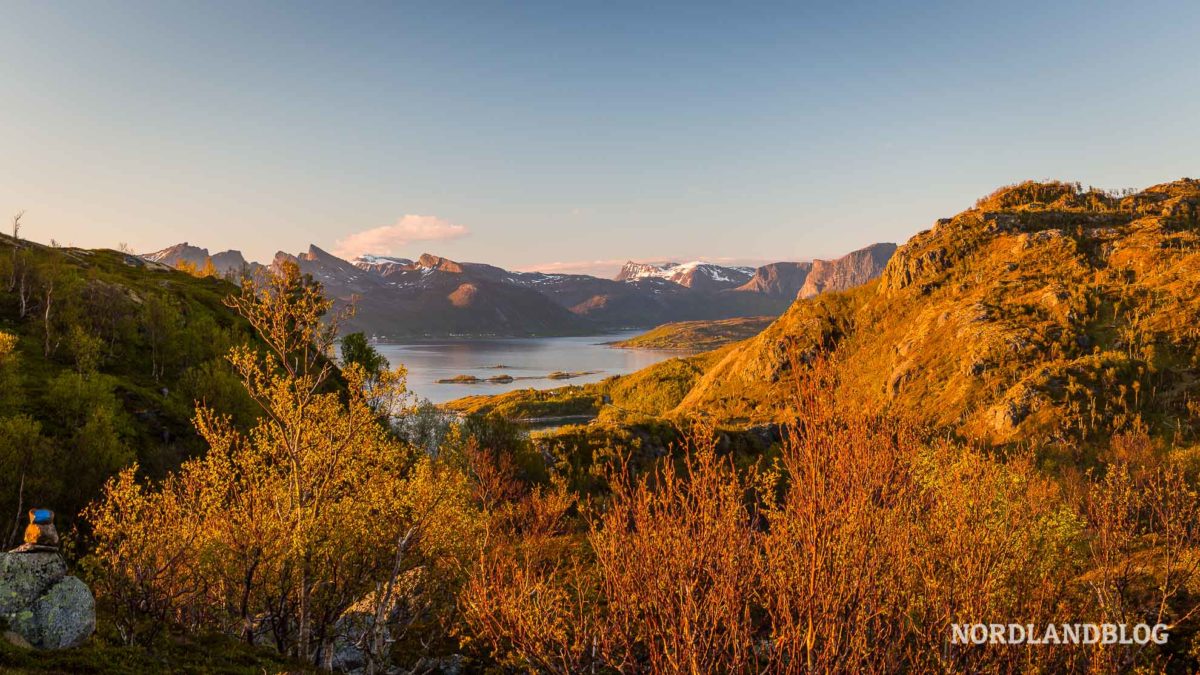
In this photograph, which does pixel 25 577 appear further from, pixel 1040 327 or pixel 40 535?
pixel 1040 327

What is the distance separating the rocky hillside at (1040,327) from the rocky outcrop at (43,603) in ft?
255

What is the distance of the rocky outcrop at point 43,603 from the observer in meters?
22.7

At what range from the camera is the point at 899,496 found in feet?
40.4

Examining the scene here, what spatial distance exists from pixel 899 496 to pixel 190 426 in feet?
Result: 334

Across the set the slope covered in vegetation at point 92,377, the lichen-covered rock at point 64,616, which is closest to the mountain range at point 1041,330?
the slope covered in vegetation at point 92,377

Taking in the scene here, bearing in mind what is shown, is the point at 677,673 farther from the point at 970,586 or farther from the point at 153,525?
the point at 153,525

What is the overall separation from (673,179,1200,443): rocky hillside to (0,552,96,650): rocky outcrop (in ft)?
255

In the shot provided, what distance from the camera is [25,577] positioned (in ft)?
77.2

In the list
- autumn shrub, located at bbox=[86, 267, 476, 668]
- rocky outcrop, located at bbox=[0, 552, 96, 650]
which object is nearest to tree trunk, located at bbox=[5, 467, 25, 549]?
autumn shrub, located at bbox=[86, 267, 476, 668]

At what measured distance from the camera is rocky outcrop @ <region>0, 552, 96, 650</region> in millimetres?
22703

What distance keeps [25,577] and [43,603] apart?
4.72 ft

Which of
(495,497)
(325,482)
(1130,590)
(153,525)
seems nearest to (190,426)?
(495,497)

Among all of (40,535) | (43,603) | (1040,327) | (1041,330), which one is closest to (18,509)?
(40,535)

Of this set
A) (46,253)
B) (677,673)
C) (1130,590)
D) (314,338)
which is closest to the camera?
(677,673)
